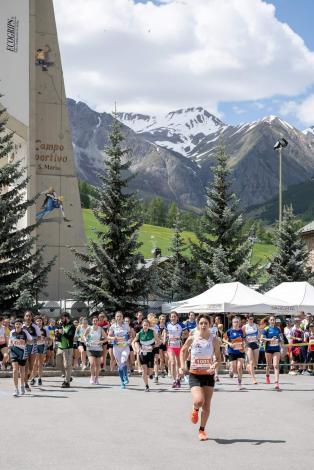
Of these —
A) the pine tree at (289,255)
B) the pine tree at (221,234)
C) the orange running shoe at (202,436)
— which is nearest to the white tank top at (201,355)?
the orange running shoe at (202,436)

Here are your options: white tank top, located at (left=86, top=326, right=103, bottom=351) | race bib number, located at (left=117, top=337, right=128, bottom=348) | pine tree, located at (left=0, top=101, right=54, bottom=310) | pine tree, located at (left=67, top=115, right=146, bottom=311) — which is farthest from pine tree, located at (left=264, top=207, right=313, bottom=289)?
race bib number, located at (left=117, top=337, right=128, bottom=348)

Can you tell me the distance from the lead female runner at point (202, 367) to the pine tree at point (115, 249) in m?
21.9

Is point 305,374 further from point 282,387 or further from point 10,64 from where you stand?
point 10,64

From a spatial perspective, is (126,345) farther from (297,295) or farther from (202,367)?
(297,295)

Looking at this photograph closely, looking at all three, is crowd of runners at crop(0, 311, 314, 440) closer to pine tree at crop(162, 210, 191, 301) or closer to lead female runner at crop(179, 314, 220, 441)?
lead female runner at crop(179, 314, 220, 441)

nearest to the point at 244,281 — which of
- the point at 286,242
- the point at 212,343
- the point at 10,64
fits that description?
the point at 286,242

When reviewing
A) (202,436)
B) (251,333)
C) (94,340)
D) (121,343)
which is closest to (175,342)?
(121,343)

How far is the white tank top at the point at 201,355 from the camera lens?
11422 mm

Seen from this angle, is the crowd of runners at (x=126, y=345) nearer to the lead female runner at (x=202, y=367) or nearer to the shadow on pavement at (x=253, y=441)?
the lead female runner at (x=202, y=367)

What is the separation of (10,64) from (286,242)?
18666 mm

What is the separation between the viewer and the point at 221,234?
40781mm

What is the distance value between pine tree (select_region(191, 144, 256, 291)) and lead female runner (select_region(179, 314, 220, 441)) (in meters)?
27.6

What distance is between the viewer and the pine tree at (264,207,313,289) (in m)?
46.4

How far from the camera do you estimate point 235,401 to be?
55.3 ft
